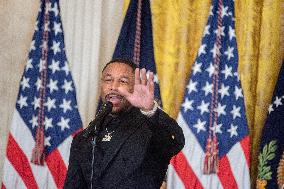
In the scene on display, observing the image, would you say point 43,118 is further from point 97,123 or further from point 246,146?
point 97,123

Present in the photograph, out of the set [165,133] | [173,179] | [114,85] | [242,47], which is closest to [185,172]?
[173,179]

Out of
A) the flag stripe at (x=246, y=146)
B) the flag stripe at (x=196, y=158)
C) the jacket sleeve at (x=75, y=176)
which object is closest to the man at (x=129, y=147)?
the jacket sleeve at (x=75, y=176)

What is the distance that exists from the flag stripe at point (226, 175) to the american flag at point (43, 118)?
1170mm

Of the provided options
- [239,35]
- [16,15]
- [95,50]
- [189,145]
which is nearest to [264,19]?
[239,35]

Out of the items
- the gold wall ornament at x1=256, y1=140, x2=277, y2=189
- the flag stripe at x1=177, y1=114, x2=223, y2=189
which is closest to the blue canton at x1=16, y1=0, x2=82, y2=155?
the flag stripe at x1=177, y1=114, x2=223, y2=189

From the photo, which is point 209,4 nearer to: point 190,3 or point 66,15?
point 190,3

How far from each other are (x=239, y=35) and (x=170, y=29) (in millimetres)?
570

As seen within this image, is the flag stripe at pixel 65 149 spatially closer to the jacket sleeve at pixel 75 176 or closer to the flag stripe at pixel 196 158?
the flag stripe at pixel 196 158

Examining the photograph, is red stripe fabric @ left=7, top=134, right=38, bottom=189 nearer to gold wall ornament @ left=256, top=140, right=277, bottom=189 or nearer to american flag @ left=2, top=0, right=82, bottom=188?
american flag @ left=2, top=0, right=82, bottom=188

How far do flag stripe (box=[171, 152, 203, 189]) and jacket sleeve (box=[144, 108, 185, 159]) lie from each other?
154 centimetres

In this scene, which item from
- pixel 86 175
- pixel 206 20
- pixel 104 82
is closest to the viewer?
pixel 86 175

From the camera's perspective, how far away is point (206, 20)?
3838 mm

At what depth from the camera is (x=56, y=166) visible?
12.1 ft

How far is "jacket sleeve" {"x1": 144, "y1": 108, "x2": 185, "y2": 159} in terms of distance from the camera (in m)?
1.83
